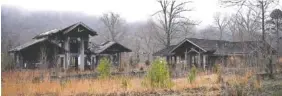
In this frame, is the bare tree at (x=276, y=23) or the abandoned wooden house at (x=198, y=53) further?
the abandoned wooden house at (x=198, y=53)

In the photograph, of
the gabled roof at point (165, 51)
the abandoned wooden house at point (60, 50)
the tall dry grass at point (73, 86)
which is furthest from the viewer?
the gabled roof at point (165, 51)

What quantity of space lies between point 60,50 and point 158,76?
16.7 feet

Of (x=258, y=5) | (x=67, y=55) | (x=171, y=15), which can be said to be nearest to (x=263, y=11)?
(x=258, y=5)

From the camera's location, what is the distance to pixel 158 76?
5855 millimetres

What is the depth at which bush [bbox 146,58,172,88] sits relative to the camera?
5814mm

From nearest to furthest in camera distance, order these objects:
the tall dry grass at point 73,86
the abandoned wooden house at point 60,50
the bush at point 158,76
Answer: the tall dry grass at point 73,86, the bush at point 158,76, the abandoned wooden house at point 60,50

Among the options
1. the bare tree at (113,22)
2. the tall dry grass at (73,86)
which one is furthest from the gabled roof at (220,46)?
the bare tree at (113,22)

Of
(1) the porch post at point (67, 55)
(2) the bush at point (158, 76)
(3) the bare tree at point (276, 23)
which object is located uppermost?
(3) the bare tree at point (276, 23)

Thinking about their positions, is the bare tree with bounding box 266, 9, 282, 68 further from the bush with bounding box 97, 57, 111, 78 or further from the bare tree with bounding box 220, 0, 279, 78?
the bush with bounding box 97, 57, 111, 78

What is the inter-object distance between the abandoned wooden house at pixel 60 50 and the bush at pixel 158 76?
3.56m

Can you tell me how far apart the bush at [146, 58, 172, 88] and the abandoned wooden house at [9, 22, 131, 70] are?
3.56m

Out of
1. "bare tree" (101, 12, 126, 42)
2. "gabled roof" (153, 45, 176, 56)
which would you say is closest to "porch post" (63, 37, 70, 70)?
"bare tree" (101, 12, 126, 42)

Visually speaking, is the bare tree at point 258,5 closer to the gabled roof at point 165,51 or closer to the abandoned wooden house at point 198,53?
the abandoned wooden house at point 198,53

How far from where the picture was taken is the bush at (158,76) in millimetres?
5814
